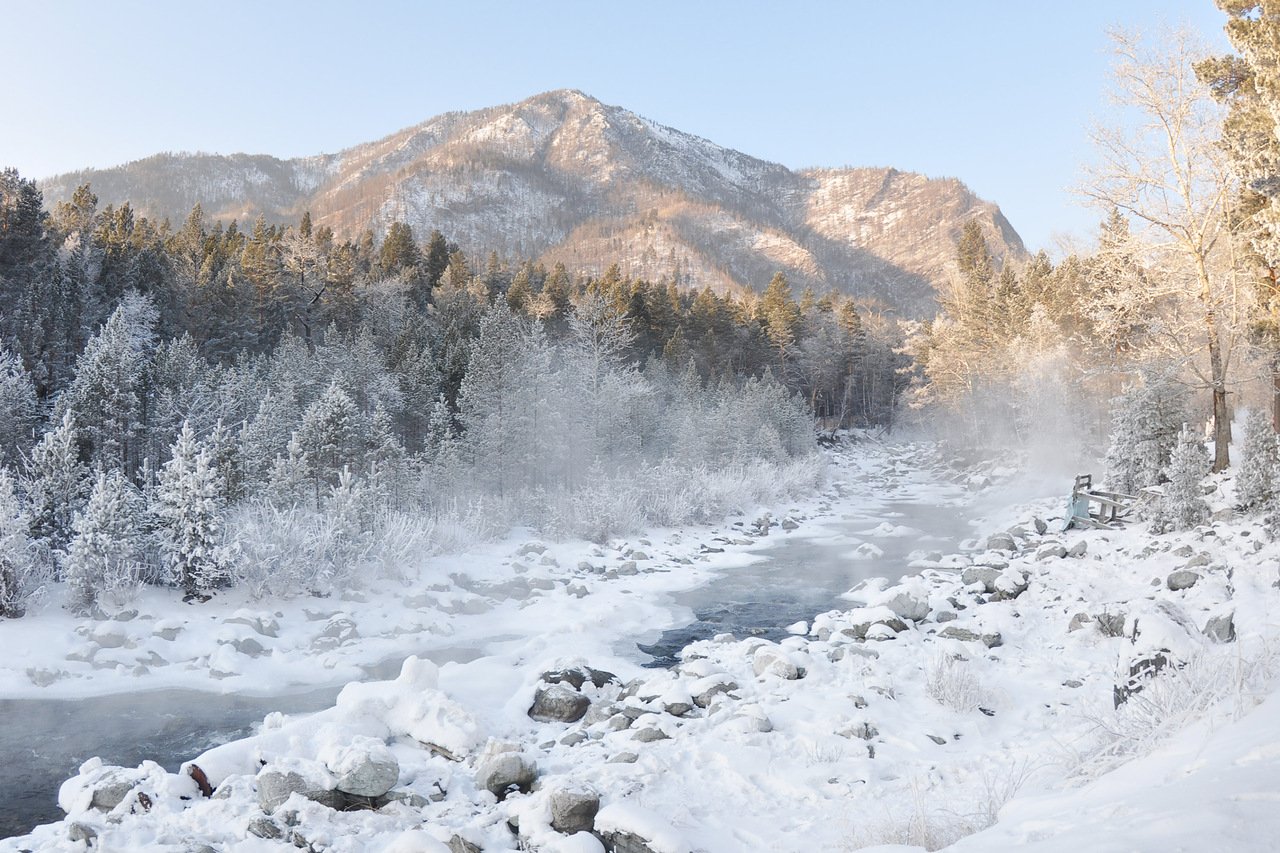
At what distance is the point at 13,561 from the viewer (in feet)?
32.6

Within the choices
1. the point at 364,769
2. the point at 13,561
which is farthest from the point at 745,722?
the point at 13,561

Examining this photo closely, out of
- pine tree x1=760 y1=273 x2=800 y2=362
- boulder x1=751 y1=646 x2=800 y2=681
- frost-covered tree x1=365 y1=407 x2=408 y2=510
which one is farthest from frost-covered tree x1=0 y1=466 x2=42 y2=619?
pine tree x1=760 y1=273 x2=800 y2=362

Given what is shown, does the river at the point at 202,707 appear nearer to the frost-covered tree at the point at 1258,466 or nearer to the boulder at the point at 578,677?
the boulder at the point at 578,677

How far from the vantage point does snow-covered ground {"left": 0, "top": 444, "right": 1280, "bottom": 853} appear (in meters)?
4.29

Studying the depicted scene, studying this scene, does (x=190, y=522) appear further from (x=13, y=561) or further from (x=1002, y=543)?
(x=1002, y=543)

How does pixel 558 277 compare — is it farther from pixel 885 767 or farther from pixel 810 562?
pixel 885 767

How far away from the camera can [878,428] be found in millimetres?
66625

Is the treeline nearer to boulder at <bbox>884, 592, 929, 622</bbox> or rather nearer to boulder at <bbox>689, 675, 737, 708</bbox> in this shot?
boulder at <bbox>689, 675, 737, 708</bbox>

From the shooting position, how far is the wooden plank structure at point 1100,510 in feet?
51.5

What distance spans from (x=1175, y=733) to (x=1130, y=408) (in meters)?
16.7

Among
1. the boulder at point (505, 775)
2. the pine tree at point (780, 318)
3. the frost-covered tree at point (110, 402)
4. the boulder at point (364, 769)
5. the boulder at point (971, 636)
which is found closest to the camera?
the boulder at point (364, 769)

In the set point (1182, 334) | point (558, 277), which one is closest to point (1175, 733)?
point (1182, 334)

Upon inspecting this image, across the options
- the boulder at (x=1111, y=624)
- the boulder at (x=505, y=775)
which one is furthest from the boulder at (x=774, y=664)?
the boulder at (x=1111, y=624)

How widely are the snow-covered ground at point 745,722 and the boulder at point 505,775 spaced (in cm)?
2
